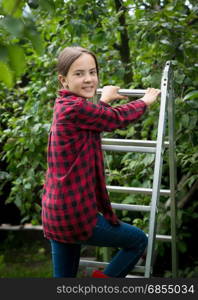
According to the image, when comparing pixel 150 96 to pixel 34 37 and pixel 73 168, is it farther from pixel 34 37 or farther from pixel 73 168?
pixel 34 37

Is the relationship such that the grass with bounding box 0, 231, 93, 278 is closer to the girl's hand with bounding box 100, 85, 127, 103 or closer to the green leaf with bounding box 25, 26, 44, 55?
the girl's hand with bounding box 100, 85, 127, 103

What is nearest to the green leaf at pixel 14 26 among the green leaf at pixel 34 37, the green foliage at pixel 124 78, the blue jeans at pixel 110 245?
the green leaf at pixel 34 37

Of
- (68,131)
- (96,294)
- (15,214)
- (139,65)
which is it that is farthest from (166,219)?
(15,214)

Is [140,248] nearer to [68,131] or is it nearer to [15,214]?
[68,131]

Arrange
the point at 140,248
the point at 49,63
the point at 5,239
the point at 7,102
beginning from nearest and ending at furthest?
1. the point at 140,248
2. the point at 49,63
3. the point at 7,102
4. the point at 5,239

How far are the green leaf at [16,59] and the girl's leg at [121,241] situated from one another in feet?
3.48

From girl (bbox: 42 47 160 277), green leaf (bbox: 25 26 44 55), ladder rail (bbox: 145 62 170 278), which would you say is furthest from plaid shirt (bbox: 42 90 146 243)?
green leaf (bbox: 25 26 44 55)

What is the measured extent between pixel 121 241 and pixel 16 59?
1.18 metres

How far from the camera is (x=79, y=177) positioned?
207 centimetres

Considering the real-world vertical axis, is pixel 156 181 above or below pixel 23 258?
above

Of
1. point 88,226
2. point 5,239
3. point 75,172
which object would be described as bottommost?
point 5,239

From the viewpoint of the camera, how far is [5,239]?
16.2ft

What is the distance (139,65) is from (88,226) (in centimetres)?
159

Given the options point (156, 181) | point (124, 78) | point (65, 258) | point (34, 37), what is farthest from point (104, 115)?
point (124, 78)
